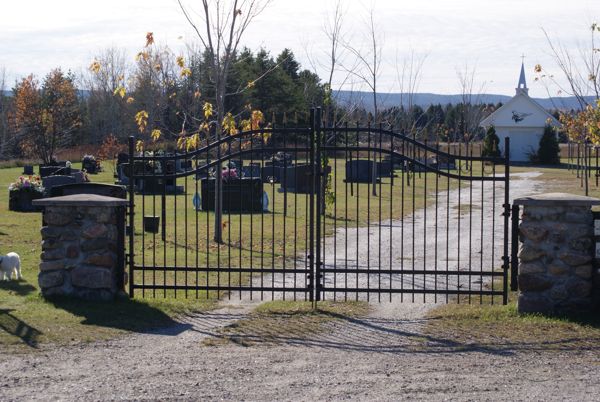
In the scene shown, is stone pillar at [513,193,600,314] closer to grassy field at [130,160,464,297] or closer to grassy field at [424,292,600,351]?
grassy field at [424,292,600,351]

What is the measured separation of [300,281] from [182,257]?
2.58m

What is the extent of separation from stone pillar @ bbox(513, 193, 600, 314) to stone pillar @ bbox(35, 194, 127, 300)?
4.31m

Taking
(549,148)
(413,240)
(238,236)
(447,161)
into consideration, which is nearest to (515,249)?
(413,240)

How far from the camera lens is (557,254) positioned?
897 cm

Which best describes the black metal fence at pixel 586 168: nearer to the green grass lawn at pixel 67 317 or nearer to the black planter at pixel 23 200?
the black planter at pixel 23 200

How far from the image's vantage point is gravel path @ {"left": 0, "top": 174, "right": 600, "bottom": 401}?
6406 mm

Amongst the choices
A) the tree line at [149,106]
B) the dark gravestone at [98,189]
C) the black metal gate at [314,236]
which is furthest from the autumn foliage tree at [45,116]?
the dark gravestone at [98,189]

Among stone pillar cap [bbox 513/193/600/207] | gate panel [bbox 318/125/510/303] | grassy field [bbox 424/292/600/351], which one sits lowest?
grassy field [bbox 424/292/600/351]

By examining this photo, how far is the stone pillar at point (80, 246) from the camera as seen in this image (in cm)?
946

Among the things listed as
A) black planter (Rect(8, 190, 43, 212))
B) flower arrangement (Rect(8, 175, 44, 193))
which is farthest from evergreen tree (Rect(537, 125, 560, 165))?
black planter (Rect(8, 190, 43, 212))

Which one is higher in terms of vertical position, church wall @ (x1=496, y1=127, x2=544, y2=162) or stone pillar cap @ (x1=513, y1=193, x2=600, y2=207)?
Result: church wall @ (x1=496, y1=127, x2=544, y2=162)

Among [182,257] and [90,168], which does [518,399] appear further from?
[90,168]

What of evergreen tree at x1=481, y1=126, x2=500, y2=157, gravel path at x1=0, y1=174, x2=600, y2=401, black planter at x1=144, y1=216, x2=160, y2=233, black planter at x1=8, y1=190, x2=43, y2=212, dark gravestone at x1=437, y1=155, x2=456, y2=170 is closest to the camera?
gravel path at x1=0, y1=174, x2=600, y2=401

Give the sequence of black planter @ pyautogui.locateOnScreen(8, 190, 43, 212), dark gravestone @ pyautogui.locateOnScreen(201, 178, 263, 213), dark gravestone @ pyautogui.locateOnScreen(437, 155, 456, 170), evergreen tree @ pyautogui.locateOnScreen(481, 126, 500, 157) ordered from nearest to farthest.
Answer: dark gravestone @ pyautogui.locateOnScreen(437, 155, 456, 170)
dark gravestone @ pyautogui.locateOnScreen(201, 178, 263, 213)
black planter @ pyautogui.locateOnScreen(8, 190, 43, 212)
evergreen tree @ pyautogui.locateOnScreen(481, 126, 500, 157)
